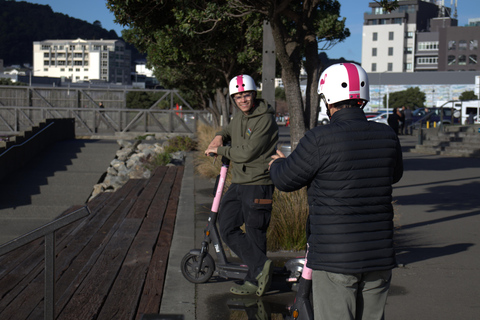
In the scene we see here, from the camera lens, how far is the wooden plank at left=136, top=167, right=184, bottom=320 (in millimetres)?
4973

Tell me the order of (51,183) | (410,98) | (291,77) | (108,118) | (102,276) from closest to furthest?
(102,276)
(291,77)
(51,183)
(108,118)
(410,98)

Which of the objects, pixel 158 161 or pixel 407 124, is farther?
pixel 407 124

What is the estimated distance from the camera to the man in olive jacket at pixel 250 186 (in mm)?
5078

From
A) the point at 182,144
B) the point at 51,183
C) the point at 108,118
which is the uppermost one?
the point at 108,118

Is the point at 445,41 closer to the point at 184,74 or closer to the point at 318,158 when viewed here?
the point at 184,74

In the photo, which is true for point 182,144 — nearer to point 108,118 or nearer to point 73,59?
point 108,118

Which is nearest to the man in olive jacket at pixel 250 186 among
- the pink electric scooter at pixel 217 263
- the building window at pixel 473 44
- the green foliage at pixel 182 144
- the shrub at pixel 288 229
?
the pink electric scooter at pixel 217 263

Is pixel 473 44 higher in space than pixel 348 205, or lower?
higher

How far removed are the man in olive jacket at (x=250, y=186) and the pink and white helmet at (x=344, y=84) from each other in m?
1.85

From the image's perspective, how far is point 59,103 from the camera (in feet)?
93.8

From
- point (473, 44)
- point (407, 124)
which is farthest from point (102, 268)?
point (473, 44)

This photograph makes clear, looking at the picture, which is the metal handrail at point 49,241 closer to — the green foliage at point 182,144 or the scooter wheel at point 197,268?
the scooter wheel at point 197,268

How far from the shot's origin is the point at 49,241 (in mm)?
3549

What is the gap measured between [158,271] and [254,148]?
1837 millimetres
